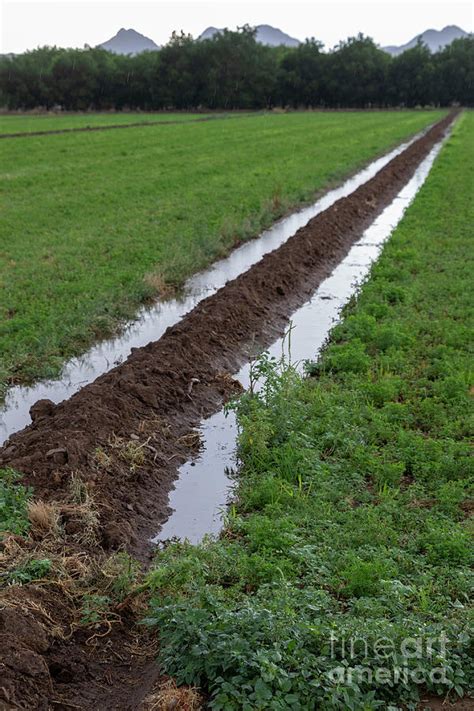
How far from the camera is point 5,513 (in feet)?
20.1

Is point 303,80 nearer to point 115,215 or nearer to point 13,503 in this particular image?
point 115,215

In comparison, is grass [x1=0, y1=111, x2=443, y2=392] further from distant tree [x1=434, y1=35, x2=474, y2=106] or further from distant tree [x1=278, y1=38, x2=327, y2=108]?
distant tree [x1=434, y1=35, x2=474, y2=106]

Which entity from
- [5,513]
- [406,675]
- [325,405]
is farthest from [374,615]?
[325,405]

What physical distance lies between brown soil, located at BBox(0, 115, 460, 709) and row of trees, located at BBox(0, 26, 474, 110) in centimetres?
7889

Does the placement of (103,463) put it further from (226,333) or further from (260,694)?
(226,333)

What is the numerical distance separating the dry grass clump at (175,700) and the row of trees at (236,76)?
8846 cm

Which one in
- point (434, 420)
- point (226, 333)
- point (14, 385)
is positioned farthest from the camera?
point (226, 333)

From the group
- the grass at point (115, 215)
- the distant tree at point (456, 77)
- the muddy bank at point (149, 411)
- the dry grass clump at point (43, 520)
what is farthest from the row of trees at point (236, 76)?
the dry grass clump at point (43, 520)

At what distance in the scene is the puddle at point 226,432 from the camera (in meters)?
6.87

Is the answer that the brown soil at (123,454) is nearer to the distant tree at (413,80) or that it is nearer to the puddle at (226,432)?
the puddle at (226,432)

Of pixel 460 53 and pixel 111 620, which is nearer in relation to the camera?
pixel 111 620

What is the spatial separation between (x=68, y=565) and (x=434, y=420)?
14.7 feet

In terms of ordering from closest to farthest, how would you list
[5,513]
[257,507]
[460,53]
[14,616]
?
1. [14,616]
2. [5,513]
3. [257,507]
4. [460,53]

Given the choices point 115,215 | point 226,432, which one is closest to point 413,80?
point 115,215
